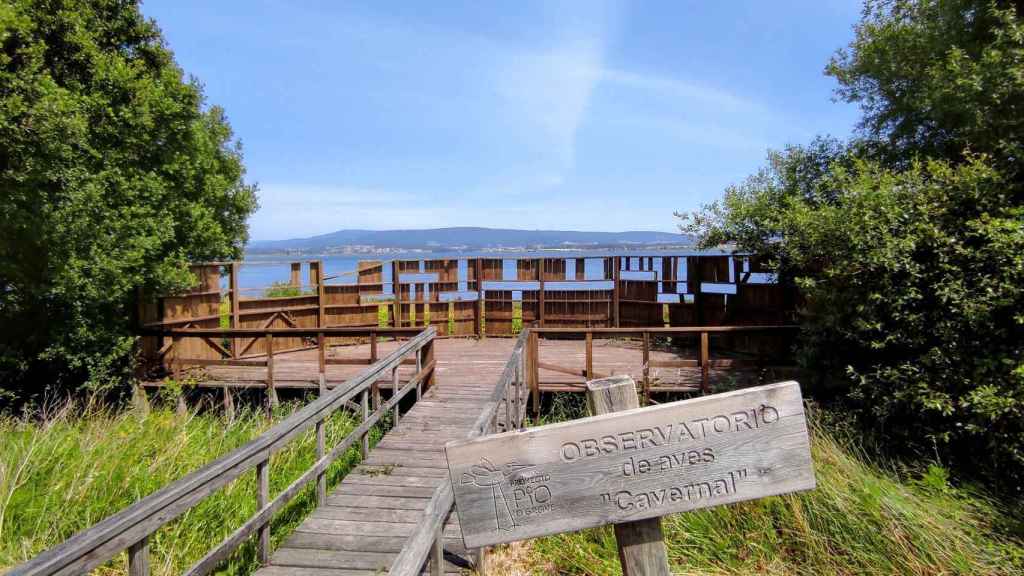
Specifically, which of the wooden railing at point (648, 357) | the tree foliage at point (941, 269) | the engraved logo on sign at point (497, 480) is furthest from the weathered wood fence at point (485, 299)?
the engraved logo on sign at point (497, 480)

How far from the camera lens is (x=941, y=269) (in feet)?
18.2

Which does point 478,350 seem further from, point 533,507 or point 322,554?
point 533,507

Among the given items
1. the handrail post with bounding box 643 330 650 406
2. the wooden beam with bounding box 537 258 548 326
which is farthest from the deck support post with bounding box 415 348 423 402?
the wooden beam with bounding box 537 258 548 326

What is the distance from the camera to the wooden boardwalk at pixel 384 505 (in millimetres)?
3600

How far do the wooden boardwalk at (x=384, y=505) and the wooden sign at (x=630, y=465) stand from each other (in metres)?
0.78

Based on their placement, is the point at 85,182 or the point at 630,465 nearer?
the point at 630,465

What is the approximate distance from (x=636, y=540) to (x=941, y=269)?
17.7ft

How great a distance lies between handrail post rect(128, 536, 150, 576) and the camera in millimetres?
2572

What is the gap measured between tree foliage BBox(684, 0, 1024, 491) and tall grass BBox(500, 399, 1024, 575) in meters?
1.11

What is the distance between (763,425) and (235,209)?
629 inches

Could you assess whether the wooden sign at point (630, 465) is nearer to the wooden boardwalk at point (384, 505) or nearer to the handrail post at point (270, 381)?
the wooden boardwalk at point (384, 505)

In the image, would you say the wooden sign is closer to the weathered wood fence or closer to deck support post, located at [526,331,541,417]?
deck support post, located at [526,331,541,417]

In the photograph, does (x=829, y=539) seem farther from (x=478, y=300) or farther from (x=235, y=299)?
(x=235, y=299)

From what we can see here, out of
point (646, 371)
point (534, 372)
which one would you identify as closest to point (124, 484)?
point (534, 372)
